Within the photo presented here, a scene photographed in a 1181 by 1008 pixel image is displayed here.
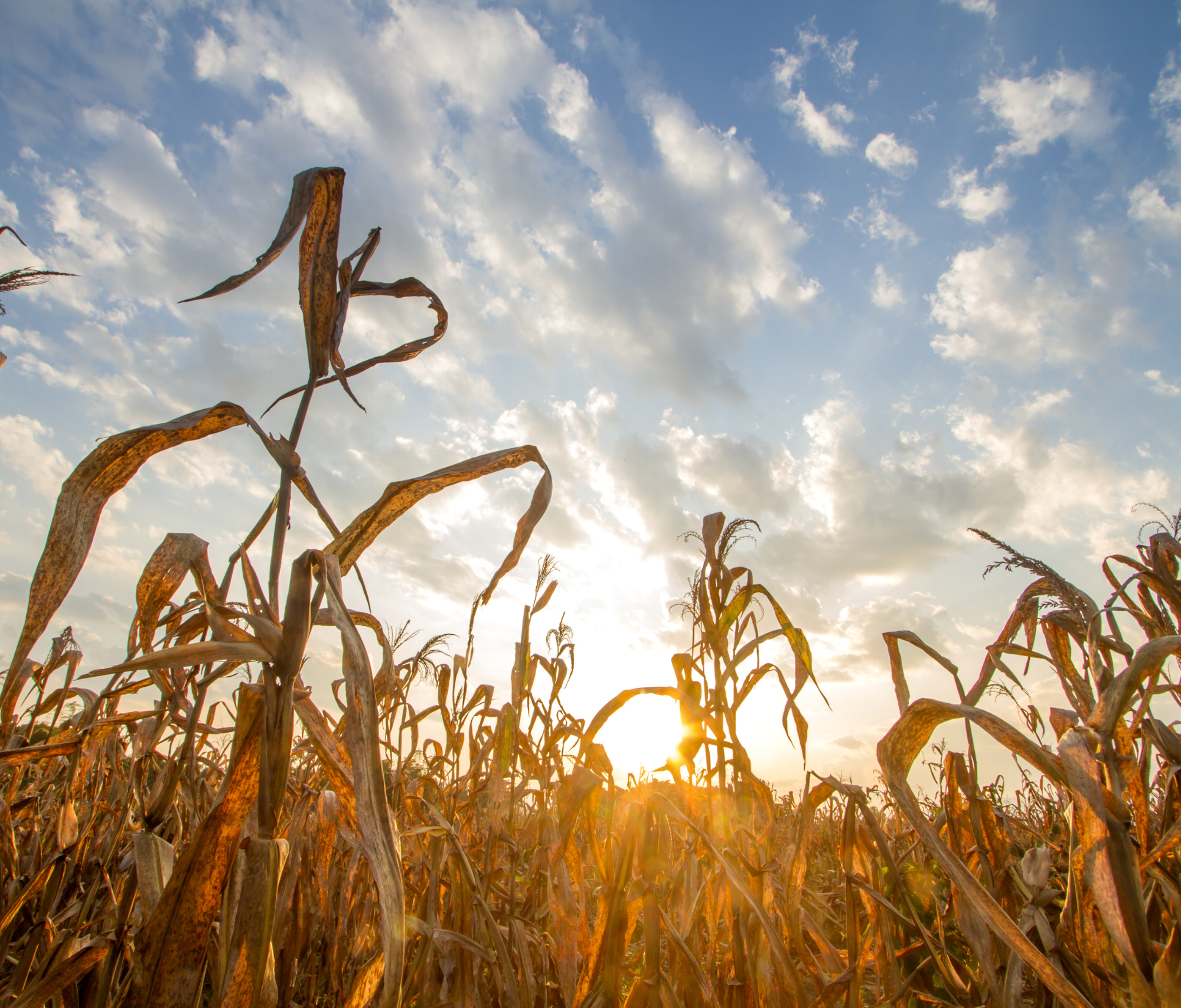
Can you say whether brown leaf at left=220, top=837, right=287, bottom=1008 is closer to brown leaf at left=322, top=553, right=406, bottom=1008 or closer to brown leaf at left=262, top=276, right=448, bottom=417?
brown leaf at left=322, top=553, right=406, bottom=1008

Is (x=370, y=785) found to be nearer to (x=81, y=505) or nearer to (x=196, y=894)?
(x=196, y=894)

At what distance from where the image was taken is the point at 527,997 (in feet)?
6.05

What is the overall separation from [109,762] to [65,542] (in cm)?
445

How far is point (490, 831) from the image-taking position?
239 cm

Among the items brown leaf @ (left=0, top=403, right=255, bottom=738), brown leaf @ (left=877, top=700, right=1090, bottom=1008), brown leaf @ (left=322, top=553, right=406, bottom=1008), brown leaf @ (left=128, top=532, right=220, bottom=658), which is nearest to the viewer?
brown leaf @ (left=322, top=553, right=406, bottom=1008)

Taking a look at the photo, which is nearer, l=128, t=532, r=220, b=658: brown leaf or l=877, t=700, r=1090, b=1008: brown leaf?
l=877, t=700, r=1090, b=1008: brown leaf

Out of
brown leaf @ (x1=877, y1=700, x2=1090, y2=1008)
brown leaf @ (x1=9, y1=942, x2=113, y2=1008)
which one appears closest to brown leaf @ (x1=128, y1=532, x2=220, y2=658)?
brown leaf @ (x1=9, y1=942, x2=113, y2=1008)

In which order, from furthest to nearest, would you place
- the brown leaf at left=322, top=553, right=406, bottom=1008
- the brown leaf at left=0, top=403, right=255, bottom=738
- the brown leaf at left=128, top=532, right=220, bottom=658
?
the brown leaf at left=128, top=532, right=220, bottom=658 < the brown leaf at left=0, top=403, right=255, bottom=738 < the brown leaf at left=322, top=553, right=406, bottom=1008

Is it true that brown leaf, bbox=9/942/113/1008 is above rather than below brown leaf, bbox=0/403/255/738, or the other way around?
below

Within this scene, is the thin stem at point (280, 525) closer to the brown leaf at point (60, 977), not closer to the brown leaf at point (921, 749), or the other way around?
the brown leaf at point (60, 977)

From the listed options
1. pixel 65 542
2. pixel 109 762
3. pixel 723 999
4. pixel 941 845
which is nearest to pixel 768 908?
pixel 723 999

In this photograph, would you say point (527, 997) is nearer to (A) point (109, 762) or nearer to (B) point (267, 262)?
(B) point (267, 262)

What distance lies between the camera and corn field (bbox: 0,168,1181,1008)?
3.00 feet

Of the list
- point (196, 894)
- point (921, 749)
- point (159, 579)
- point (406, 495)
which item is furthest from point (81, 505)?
point (921, 749)
